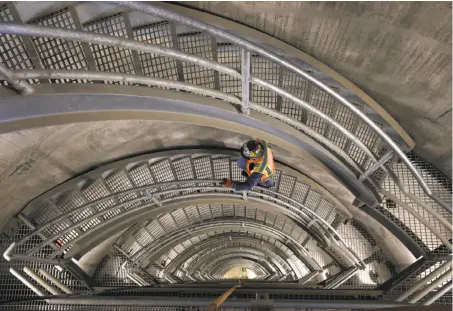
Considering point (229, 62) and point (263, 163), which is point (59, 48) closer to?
point (229, 62)

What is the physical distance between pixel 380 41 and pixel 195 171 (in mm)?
5802

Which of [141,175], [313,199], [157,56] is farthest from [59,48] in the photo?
[313,199]

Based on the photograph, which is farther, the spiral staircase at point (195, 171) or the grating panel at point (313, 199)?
the grating panel at point (313, 199)

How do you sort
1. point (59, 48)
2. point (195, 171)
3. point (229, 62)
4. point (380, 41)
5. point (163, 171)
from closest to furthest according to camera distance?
point (380, 41)
point (59, 48)
point (229, 62)
point (163, 171)
point (195, 171)

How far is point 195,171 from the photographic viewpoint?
29.4 ft

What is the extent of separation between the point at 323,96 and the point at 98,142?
416 cm

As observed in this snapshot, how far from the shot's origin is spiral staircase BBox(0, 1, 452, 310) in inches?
160

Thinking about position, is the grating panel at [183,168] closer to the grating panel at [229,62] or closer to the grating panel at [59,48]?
the grating panel at [229,62]

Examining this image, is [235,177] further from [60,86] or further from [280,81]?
[60,86]

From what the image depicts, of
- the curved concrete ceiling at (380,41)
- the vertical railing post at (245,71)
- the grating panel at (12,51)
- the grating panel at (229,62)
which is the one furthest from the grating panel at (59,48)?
the vertical railing post at (245,71)

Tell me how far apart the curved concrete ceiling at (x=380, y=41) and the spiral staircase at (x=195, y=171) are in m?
0.20

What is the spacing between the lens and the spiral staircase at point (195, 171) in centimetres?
407

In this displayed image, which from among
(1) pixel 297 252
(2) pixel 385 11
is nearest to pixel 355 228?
(1) pixel 297 252

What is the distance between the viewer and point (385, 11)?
137 inches
